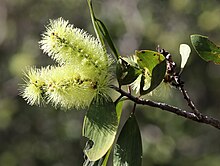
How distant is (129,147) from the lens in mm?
1166

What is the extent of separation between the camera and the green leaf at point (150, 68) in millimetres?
1122

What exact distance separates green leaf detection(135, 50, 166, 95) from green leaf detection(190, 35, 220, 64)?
12 cm

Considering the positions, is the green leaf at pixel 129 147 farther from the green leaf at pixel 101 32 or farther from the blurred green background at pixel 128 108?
the blurred green background at pixel 128 108

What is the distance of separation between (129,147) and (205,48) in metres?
0.27

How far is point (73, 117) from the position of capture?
17.1ft

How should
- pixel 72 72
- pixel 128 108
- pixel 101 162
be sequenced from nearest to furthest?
pixel 72 72 → pixel 101 162 → pixel 128 108

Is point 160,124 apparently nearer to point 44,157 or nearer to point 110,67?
point 44,157

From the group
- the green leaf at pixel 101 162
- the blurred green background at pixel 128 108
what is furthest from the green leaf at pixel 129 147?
the blurred green background at pixel 128 108

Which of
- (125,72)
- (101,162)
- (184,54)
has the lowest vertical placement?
(101,162)

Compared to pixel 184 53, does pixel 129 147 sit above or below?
below

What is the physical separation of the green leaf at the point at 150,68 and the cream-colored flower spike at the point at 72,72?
7cm

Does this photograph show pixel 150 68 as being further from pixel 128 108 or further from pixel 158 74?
pixel 128 108

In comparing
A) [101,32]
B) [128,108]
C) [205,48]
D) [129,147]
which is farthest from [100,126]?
[128,108]

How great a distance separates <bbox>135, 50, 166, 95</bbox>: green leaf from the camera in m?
1.12
